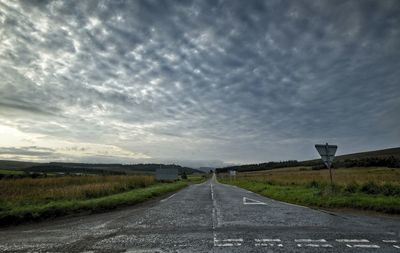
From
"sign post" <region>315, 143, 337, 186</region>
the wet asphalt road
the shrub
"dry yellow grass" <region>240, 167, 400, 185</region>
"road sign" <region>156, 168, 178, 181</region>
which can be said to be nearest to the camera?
the wet asphalt road

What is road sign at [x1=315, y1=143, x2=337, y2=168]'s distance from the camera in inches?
705

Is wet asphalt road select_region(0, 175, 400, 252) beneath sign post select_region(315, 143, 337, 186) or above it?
beneath

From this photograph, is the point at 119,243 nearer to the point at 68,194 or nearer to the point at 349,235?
the point at 349,235

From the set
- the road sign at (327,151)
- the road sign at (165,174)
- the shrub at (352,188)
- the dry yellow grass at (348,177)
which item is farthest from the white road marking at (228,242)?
the road sign at (165,174)

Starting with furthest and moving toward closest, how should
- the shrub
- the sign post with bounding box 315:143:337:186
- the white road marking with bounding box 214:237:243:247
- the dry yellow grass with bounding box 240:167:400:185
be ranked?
1. the dry yellow grass with bounding box 240:167:400:185
2. the shrub
3. the sign post with bounding box 315:143:337:186
4. the white road marking with bounding box 214:237:243:247

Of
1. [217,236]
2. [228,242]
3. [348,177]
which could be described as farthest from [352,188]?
[348,177]

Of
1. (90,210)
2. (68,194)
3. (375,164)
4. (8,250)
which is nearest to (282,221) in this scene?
(8,250)

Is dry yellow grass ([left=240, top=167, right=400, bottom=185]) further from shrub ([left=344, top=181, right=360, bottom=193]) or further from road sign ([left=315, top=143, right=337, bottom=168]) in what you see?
road sign ([left=315, top=143, right=337, bottom=168])

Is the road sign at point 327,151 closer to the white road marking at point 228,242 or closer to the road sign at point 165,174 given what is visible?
the white road marking at point 228,242

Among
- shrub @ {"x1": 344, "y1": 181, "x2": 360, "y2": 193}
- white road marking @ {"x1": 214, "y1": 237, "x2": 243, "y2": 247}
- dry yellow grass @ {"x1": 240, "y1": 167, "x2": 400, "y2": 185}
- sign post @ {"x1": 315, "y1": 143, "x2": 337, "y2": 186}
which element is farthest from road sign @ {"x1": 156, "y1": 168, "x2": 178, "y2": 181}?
white road marking @ {"x1": 214, "y1": 237, "x2": 243, "y2": 247}

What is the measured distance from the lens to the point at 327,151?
18078mm

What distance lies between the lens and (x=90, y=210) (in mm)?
13719

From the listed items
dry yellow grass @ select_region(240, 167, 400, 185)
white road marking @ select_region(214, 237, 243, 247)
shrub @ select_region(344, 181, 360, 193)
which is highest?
dry yellow grass @ select_region(240, 167, 400, 185)

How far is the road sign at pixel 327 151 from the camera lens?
58.7 feet
